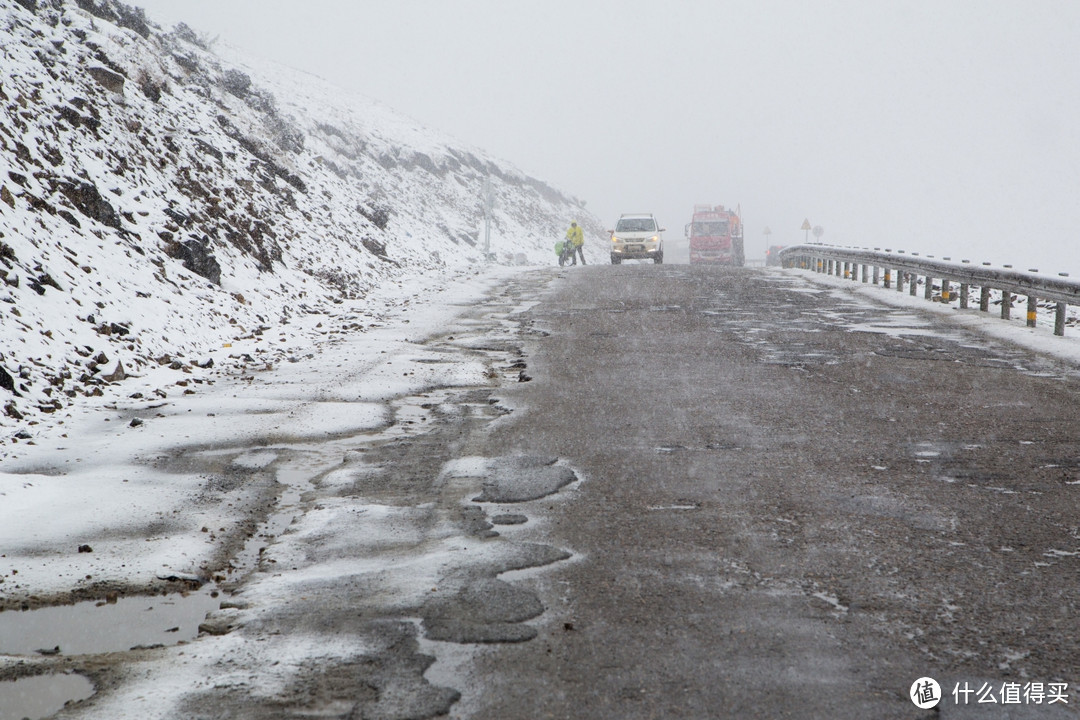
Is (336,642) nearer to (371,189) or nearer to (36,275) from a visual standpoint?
(36,275)

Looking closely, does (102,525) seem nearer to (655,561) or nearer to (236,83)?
(655,561)

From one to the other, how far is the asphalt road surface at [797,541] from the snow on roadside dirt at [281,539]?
33 centimetres

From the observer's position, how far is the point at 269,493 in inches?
230

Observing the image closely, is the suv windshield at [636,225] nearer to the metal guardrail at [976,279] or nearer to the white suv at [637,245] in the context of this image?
the white suv at [637,245]

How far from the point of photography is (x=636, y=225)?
3531cm

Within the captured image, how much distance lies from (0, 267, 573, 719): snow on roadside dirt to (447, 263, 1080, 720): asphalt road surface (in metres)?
0.33

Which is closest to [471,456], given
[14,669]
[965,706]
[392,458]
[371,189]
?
[392,458]

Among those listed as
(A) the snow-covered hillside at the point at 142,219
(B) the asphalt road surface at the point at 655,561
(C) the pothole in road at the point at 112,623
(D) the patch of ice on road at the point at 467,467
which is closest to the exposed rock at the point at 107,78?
(A) the snow-covered hillside at the point at 142,219

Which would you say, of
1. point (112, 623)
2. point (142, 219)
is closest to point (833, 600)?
point (112, 623)

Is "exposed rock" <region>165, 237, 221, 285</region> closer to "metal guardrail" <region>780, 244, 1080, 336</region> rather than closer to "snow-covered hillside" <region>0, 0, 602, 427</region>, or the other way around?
"snow-covered hillside" <region>0, 0, 602, 427</region>

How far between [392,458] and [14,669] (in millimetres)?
3267

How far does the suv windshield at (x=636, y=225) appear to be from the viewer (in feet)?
115

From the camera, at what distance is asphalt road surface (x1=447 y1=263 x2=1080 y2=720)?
3256 mm
